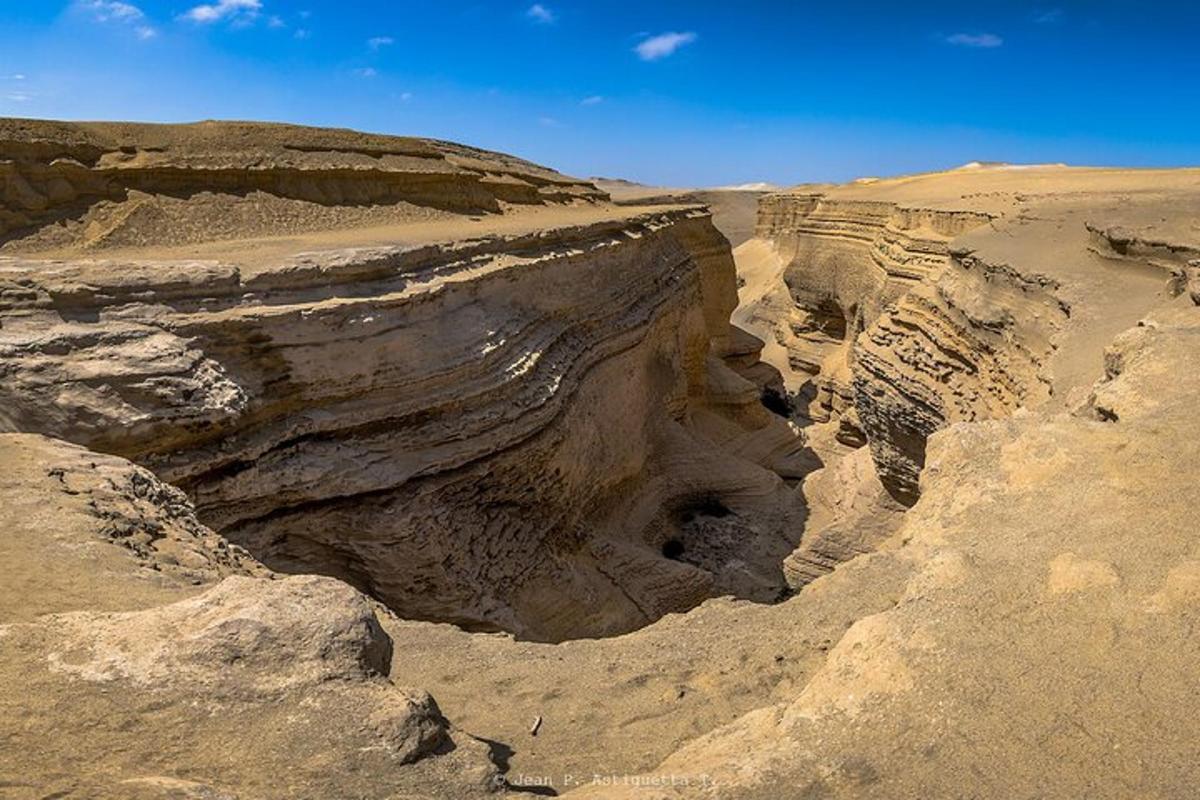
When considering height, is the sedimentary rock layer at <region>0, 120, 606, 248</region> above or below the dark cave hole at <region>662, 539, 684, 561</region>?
above

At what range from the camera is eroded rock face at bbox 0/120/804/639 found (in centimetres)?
609

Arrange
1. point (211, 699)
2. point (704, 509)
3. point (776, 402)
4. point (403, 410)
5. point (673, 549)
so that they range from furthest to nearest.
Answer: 1. point (776, 402)
2. point (704, 509)
3. point (673, 549)
4. point (403, 410)
5. point (211, 699)

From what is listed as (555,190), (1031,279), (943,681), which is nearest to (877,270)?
Result: (555,190)

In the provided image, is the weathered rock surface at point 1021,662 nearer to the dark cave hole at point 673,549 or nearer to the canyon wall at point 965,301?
the canyon wall at point 965,301

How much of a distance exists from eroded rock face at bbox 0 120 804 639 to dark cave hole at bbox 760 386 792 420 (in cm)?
772

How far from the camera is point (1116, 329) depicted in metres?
7.43

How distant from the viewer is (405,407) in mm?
7426

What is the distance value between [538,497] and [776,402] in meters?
11.6

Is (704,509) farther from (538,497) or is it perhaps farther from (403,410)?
(403,410)

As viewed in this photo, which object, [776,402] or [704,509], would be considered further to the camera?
[776,402]

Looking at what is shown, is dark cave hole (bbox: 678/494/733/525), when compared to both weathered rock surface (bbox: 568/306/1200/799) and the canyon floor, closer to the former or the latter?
the canyon floor

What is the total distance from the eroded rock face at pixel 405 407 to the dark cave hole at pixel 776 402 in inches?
304

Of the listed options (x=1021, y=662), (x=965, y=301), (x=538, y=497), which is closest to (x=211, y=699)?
(x=1021, y=662)

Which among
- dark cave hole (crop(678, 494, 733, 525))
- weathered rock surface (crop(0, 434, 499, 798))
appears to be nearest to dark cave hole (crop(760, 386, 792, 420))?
dark cave hole (crop(678, 494, 733, 525))
